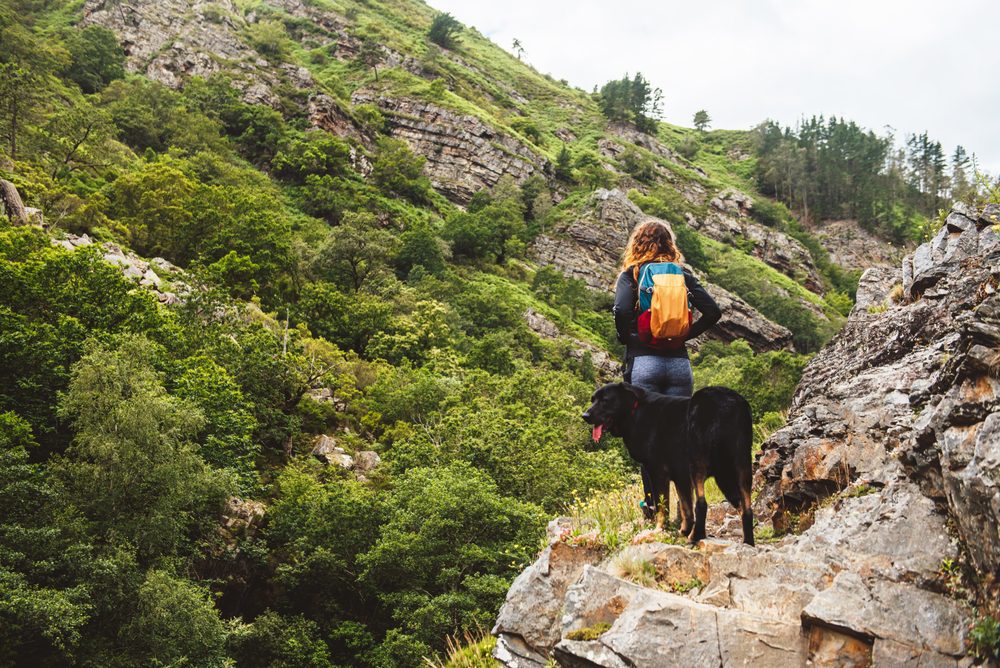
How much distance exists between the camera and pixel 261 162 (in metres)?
72.8

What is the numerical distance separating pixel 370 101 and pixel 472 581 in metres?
96.3

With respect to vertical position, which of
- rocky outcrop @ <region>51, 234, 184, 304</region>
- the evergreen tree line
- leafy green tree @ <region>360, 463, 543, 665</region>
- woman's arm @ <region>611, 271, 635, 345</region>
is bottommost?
leafy green tree @ <region>360, 463, 543, 665</region>

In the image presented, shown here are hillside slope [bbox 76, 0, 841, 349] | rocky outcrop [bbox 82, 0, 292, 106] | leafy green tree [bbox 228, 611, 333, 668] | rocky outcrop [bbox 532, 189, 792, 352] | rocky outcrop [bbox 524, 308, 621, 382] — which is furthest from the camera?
hillside slope [bbox 76, 0, 841, 349]

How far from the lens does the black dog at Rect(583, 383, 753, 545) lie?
17.1 feet

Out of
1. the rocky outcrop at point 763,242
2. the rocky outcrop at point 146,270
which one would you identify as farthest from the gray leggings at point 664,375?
the rocky outcrop at point 763,242

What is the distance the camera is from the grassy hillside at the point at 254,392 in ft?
48.5

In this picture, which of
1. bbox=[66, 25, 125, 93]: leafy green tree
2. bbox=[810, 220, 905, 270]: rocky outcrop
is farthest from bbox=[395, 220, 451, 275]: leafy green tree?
bbox=[810, 220, 905, 270]: rocky outcrop

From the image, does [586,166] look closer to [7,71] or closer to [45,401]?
[7,71]

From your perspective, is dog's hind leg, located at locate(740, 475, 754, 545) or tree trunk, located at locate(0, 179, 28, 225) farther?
tree trunk, located at locate(0, 179, 28, 225)

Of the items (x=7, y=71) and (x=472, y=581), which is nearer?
(x=472, y=581)

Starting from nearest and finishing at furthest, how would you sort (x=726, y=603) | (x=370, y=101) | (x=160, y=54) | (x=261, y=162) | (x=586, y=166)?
(x=726, y=603), (x=261, y=162), (x=160, y=54), (x=370, y=101), (x=586, y=166)

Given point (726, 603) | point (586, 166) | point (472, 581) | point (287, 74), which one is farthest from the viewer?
point (586, 166)

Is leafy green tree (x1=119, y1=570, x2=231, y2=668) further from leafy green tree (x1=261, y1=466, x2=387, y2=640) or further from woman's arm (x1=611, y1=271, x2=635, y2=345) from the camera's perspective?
woman's arm (x1=611, y1=271, x2=635, y2=345)

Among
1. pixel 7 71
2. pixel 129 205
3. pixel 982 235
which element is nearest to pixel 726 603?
pixel 982 235
